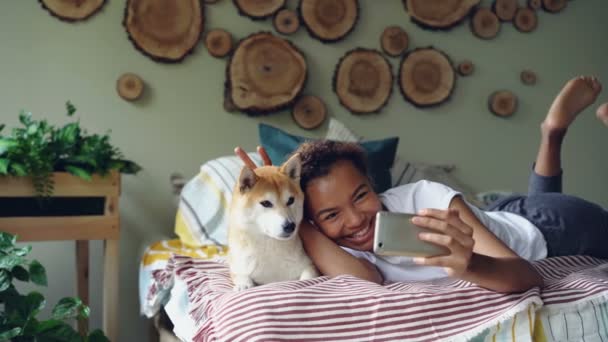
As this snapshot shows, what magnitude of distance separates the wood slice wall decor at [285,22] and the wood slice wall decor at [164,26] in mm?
290

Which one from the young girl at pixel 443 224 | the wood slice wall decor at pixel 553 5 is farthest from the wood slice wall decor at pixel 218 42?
the wood slice wall decor at pixel 553 5

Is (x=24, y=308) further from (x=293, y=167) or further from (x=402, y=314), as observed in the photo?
(x=402, y=314)

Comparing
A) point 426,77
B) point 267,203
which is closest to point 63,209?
point 267,203

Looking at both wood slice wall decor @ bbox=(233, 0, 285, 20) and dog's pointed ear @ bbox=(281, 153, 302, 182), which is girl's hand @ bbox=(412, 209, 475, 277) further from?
wood slice wall decor @ bbox=(233, 0, 285, 20)

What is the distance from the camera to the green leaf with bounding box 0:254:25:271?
1.10m

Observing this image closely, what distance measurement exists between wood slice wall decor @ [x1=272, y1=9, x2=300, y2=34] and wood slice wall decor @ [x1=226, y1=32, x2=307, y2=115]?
4cm

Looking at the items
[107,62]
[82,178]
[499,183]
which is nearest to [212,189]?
[82,178]

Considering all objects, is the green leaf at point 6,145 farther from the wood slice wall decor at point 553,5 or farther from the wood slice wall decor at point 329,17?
the wood slice wall decor at point 553,5

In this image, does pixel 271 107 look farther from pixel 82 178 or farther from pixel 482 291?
pixel 482 291

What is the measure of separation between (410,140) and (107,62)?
1.24 meters

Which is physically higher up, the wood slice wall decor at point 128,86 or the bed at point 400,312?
the wood slice wall decor at point 128,86

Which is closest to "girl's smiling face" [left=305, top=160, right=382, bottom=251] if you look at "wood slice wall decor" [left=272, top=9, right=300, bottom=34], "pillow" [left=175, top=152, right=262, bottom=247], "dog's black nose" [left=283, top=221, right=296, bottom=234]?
"dog's black nose" [left=283, top=221, right=296, bottom=234]

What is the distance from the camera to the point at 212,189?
161cm

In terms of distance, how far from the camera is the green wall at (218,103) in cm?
176
